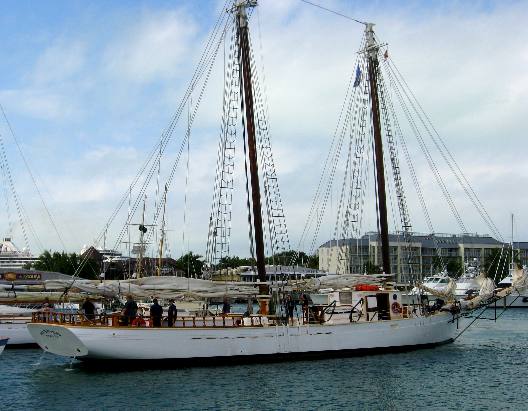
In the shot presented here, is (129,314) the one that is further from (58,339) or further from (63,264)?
(63,264)

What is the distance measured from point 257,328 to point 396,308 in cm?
1013

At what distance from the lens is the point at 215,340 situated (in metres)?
36.3

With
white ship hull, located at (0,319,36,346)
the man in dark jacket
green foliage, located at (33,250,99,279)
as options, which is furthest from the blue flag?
green foliage, located at (33,250,99,279)

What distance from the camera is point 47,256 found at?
476ft

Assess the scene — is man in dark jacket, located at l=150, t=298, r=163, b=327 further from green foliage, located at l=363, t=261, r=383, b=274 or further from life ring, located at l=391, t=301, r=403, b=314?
green foliage, located at l=363, t=261, r=383, b=274

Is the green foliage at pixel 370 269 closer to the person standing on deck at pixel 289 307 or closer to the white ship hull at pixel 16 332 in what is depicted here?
the white ship hull at pixel 16 332

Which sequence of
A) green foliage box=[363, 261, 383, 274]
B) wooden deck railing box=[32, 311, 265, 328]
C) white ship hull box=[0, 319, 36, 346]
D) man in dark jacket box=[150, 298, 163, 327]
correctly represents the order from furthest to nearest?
green foliage box=[363, 261, 383, 274]
white ship hull box=[0, 319, 36, 346]
man in dark jacket box=[150, 298, 163, 327]
wooden deck railing box=[32, 311, 265, 328]

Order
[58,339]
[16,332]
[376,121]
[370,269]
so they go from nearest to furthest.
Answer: [58,339]
[16,332]
[376,121]
[370,269]

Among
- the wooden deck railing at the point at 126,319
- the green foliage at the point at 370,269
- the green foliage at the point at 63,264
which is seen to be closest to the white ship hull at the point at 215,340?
the wooden deck railing at the point at 126,319

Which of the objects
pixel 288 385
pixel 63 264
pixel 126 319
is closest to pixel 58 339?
pixel 126 319

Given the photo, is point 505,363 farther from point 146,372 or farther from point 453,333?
point 146,372

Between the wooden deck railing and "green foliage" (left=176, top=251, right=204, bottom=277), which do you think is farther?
"green foliage" (left=176, top=251, right=204, bottom=277)

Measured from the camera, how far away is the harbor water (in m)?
27.8

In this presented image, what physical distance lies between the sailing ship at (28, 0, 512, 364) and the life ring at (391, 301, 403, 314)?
0.01m
